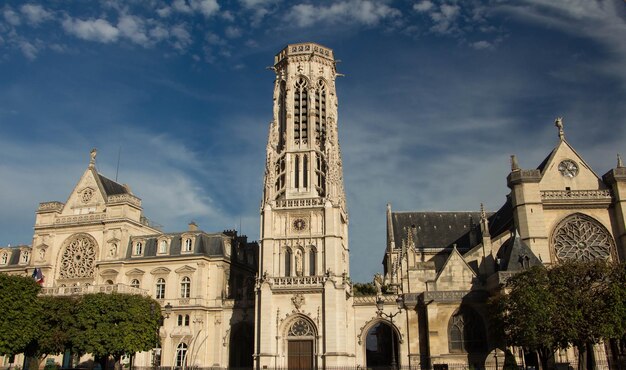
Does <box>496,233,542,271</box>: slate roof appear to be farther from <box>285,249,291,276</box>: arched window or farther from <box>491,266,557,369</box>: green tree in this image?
<box>285,249,291,276</box>: arched window

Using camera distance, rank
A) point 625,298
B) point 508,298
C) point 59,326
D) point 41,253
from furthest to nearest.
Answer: point 41,253 < point 59,326 < point 508,298 < point 625,298

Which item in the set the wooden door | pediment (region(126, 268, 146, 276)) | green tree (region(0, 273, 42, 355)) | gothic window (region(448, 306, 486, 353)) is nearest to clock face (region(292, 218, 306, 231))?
the wooden door

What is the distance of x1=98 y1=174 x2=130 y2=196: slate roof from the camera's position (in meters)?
53.4

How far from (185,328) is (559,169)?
3321 cm

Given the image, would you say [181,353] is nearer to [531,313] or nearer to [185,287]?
[185,287]

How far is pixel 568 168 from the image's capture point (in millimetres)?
46000

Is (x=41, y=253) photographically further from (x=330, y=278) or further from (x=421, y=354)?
(x=421, y=354)

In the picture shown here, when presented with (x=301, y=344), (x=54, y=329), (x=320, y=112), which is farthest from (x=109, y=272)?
(x=320, y=112)

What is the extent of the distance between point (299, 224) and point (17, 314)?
20269 millimetres

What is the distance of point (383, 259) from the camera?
63188mm

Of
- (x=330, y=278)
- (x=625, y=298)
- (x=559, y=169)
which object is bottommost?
(x=625, y=298)

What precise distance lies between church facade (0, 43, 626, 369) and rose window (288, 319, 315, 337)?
8 centimetres

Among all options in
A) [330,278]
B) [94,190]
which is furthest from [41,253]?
[330,278]

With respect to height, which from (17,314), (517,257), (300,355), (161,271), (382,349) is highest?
(161,271)
